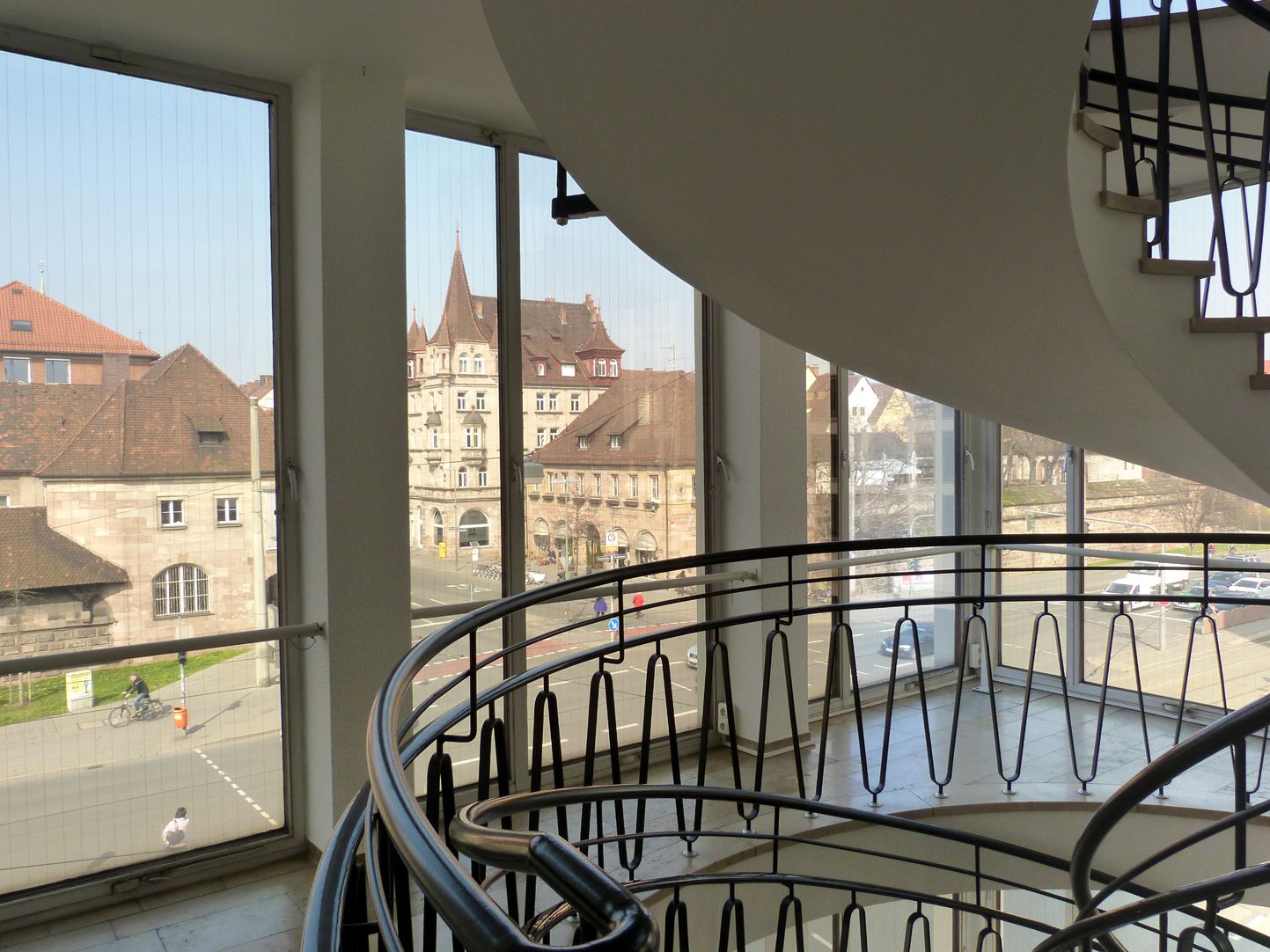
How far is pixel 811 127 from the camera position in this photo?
1.99m

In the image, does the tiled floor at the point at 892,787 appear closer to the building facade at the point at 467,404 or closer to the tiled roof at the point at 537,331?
the building facade at the point at 467,404

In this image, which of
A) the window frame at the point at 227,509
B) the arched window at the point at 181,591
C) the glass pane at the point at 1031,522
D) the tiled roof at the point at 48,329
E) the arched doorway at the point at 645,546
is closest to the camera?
the tiled roof at the point at 48,329

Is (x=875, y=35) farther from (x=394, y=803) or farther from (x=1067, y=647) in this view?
(x=1067, y=647)

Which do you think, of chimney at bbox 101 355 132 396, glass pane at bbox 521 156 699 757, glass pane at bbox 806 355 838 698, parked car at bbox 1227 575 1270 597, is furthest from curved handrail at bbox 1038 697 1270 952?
parked car at bbox 1227 575 1270 597

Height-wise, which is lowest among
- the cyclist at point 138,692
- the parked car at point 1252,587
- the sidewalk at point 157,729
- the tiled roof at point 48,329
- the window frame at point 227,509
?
the sidewalk at point 157,729

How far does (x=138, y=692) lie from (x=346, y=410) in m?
1.15

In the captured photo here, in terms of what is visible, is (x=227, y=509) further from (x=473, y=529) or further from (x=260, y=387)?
(x=473, y=529)

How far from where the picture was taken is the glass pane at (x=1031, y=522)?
5.45 m

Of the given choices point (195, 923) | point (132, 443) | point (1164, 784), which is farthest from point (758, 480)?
point (1164, 784)

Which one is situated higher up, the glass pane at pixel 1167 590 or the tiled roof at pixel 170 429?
the tiled roof at pixel 170 429

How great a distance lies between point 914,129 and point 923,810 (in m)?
2.44

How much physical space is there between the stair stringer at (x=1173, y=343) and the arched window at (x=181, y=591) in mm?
2880

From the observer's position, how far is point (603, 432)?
4148 mm

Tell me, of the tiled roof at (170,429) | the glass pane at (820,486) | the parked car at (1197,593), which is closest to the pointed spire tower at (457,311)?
the tiled roof at (170,429)
